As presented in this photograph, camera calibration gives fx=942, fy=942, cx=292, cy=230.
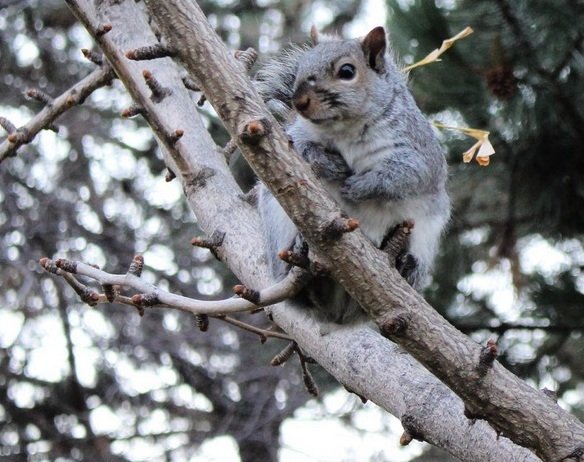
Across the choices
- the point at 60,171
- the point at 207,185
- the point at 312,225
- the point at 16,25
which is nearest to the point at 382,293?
the point at 312,225

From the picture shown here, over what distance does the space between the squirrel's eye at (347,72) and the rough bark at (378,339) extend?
45cm

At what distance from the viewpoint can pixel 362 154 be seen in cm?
223

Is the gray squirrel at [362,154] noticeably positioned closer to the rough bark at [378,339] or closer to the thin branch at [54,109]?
the rough bark at [378,339]

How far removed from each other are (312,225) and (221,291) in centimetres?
303

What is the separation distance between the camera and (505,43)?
11.6 ft

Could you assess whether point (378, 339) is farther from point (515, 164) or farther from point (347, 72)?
point (515, 164)

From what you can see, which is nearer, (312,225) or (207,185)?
(312,225)

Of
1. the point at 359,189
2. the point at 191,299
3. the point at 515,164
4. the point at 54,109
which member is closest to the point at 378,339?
the point at 359,189

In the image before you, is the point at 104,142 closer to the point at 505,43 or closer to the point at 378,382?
the point at 505,43

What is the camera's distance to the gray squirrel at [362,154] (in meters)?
2.18

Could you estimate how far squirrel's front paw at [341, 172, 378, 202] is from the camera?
2121 mm

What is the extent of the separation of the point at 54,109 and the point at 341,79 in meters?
0.84

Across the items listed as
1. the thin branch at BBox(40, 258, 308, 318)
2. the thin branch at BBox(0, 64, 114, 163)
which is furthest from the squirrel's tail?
the thin branch at BBox(40, 258, 308, 318)

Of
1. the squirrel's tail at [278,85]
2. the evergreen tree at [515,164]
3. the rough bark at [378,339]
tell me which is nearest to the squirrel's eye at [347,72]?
the squirrel's tail at [278,85]
